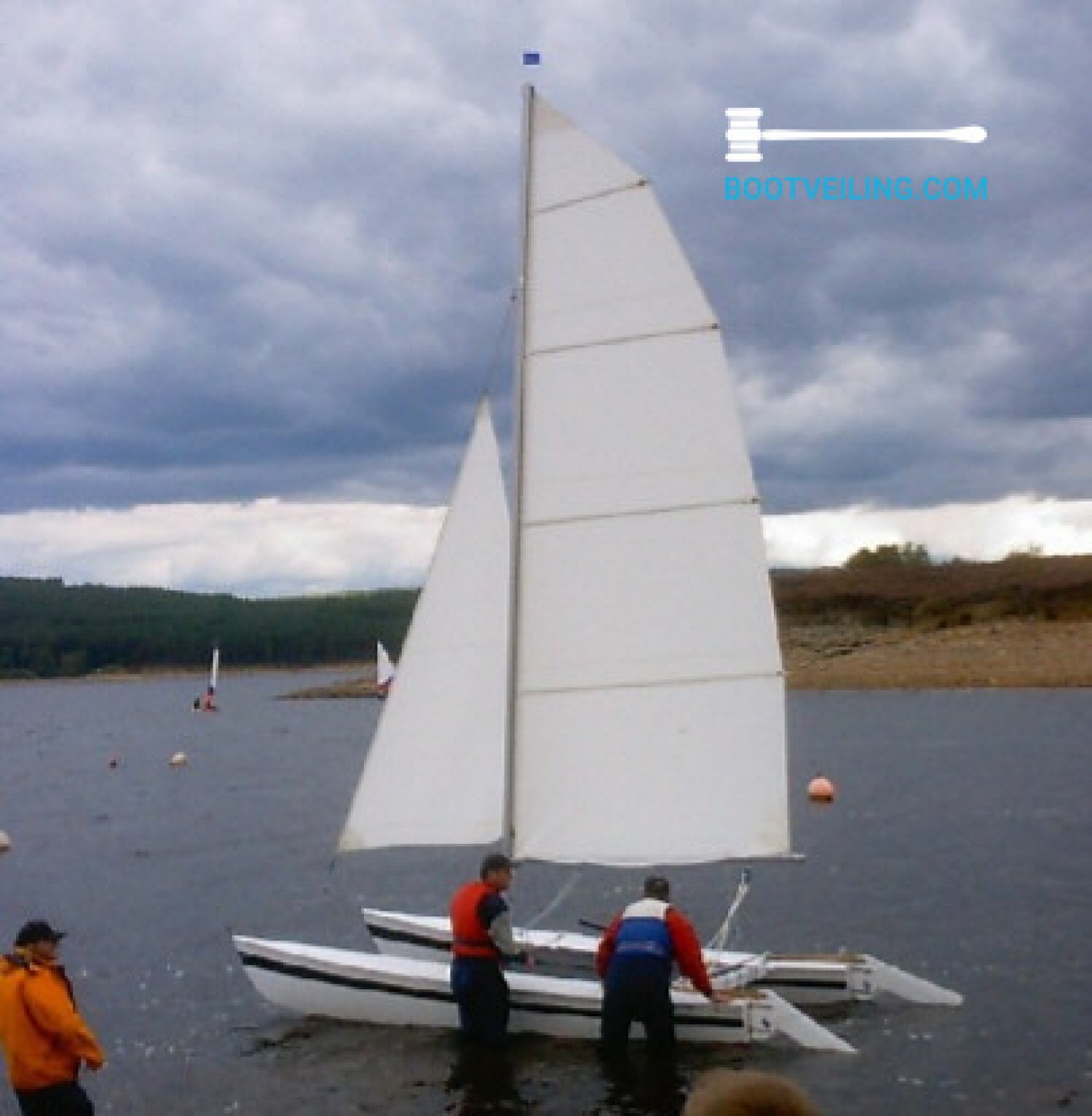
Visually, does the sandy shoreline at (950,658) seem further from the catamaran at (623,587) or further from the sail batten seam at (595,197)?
the sail batten seam at (595,197)

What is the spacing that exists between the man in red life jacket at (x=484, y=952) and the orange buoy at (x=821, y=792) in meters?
27.6

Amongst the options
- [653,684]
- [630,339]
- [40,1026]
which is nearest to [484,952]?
[653,684]

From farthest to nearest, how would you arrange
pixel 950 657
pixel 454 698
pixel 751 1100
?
pixel 950 657 < pixel 454 698 < pixel 751 1100

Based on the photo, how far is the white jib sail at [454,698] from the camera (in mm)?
18094

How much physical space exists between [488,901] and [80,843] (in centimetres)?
2880

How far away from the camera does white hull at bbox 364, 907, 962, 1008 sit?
19.4m

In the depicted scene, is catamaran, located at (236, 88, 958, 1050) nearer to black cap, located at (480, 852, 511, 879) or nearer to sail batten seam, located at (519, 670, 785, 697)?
sail batten seam, located at (519, 670, 785, 697)

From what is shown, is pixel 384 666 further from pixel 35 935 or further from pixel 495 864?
pixel 35 935

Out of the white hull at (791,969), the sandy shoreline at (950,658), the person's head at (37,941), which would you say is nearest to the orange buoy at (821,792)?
the white hull at (791,969)

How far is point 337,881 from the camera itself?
33.2 meters

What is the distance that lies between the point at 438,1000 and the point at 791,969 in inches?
171

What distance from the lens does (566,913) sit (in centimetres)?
2898

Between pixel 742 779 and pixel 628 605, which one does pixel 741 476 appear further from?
pixel 742 779

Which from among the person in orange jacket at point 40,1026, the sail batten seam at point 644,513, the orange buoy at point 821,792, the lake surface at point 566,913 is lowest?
the lake surface at point 566,913
